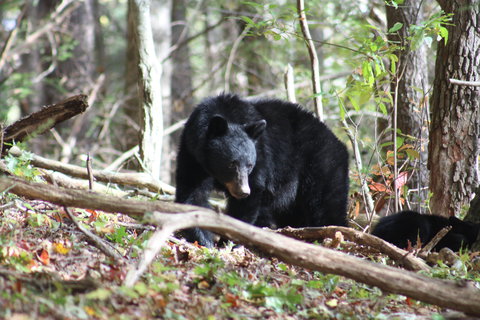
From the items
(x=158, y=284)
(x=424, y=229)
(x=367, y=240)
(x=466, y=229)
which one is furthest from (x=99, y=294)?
(x=466, y=229)

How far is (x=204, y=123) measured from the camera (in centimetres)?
546

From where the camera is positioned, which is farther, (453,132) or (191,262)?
(453,132)

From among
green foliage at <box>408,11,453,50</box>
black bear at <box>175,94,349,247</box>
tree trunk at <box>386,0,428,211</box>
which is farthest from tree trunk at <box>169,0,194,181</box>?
green foliage at <box>408,11,453,50</box>

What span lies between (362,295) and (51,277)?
6.70ft

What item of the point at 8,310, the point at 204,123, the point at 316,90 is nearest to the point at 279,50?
the point at 316,90

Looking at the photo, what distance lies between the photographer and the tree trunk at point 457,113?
17.2 ft

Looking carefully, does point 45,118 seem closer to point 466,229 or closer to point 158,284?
point 158,284

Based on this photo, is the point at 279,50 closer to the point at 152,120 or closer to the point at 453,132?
the point at 152,120

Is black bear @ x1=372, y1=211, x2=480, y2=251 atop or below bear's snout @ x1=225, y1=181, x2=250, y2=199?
below

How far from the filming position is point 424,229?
480 cm

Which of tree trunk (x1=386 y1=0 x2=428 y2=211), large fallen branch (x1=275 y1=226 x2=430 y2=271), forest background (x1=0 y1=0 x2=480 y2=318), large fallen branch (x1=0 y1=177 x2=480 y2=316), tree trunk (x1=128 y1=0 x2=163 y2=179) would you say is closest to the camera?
large fallen branch (x1=0 y1=177 x2=480 y2=316)

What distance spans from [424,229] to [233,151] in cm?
206

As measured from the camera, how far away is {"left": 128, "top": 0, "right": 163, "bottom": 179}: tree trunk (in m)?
6.32

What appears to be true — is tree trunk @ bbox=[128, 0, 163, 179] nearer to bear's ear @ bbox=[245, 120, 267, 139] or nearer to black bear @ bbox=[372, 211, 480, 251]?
bear's ear @ bbox=[245, 120, 267, 139]
